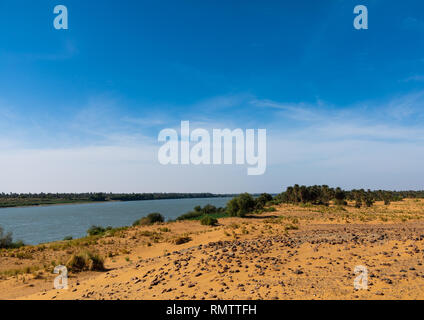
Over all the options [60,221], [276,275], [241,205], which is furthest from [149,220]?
[276,275]

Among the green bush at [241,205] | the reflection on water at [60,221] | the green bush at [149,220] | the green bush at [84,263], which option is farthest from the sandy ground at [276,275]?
the green bush at [241,205]

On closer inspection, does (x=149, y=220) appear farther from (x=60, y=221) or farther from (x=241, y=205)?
(x=60, y=221)

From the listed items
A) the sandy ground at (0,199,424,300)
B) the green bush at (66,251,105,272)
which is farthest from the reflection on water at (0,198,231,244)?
the sandy ground at (0,199,424,300)

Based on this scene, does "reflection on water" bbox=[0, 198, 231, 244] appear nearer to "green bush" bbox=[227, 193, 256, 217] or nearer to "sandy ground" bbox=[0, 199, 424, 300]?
"green bush" bbox=[227, 193, 256, 217]

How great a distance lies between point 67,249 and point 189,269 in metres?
17.3

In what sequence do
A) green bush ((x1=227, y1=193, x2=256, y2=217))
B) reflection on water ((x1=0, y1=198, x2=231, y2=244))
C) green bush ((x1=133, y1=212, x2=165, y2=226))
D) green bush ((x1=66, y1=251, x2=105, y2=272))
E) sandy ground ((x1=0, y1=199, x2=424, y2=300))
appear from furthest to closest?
green bush ((x1=227, y1=193, x2=256, y2=217)), green bush ((x1=133, y1=212, x2=165, y2=226)), reflection on water ((x1=0, y1=198, x2=231, y2=244)), green bush ((x1=66, y1=251, x2=105, y2=272)), sandy ground ((x1=0, y1=199, x2=424, y2=300))

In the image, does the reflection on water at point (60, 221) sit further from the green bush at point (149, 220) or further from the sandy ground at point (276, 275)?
the sandy ground at point (276, 275)

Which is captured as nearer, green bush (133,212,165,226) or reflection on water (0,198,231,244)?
reflection on water (0,198,231,244)

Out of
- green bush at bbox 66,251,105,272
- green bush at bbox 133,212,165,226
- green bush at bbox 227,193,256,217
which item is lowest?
green bush at bbox 133,212,165,226

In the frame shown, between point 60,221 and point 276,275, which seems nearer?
point 276,275

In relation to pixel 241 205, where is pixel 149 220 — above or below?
below
